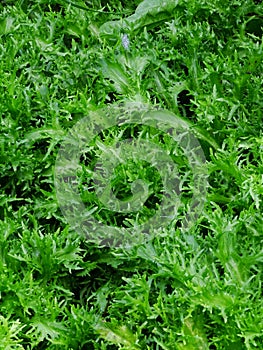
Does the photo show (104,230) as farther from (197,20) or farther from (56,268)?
(197,20)

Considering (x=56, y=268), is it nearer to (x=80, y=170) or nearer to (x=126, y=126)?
(x=80, y=170)

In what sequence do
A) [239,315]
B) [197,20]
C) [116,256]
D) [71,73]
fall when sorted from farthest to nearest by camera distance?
[197,20], [71,73], [116,256], [239,315]

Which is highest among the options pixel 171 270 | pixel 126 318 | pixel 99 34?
pixel 99 34

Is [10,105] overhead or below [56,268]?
overhead

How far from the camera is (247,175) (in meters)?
2.35

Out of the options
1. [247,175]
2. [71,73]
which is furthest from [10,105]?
[247,175]

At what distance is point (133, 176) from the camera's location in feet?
7.94

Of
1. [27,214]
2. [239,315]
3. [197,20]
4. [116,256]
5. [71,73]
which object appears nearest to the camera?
[239,315]

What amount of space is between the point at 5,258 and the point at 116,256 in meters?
0.37

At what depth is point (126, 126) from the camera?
103 inches

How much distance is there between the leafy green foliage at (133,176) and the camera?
2.07m

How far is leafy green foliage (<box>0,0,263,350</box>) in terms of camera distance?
2.07m

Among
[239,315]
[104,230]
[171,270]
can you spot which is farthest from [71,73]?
[239,315]

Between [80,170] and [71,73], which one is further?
[71,73]
